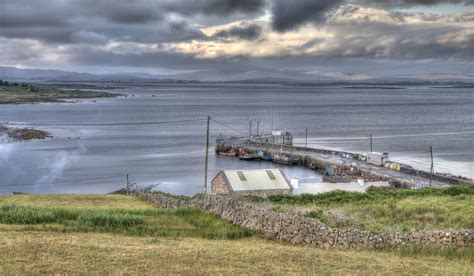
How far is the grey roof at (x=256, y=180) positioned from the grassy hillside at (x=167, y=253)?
50.3ft

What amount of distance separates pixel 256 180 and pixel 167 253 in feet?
72.7

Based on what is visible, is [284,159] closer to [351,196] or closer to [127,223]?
[351,196]

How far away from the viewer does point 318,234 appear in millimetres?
16172

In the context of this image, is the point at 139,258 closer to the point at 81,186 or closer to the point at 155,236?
the point at 155,236

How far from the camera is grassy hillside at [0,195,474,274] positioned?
40.0 feet

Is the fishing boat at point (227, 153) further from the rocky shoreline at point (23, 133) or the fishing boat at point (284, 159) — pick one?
the rocky shoreline at point (23, 133)

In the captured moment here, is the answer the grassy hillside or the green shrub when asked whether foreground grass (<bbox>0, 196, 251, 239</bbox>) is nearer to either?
the grassy hillside

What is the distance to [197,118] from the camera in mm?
135625

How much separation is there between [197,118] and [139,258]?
123 meters

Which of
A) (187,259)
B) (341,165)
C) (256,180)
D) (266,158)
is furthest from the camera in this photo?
(266,158)

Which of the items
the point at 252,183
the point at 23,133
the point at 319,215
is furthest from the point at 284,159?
the point at 319,215

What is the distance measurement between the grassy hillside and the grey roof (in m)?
15.3

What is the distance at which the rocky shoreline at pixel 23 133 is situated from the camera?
282 feet

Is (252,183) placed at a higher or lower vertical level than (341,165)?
higher
